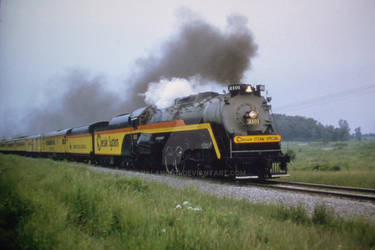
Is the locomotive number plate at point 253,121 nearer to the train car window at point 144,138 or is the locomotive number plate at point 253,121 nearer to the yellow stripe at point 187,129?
the yellow stripe at point 187,129

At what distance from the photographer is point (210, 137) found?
12.6 meters

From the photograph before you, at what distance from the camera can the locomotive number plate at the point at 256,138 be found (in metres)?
11.9

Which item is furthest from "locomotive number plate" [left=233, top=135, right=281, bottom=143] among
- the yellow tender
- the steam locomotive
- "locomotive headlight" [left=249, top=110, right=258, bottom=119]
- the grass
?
the yellow tender

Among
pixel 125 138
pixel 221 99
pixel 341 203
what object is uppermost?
Answer: pixel 221 99

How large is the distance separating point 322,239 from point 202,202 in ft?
11.0

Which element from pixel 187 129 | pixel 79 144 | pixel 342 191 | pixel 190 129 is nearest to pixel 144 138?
pixel 187 129

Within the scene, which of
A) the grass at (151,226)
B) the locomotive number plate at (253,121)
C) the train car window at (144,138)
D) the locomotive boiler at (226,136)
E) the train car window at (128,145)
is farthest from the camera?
the train car window at (128,145)

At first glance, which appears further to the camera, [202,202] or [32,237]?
[202,202]

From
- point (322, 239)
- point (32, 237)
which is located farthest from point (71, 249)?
point (322, 239)

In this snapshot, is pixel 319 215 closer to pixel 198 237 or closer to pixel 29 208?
pixel 198 237

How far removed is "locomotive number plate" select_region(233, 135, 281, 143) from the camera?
11906 mm

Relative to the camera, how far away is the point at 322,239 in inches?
185

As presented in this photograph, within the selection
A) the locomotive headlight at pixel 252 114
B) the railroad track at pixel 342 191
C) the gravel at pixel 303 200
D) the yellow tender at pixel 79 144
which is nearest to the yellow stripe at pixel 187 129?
the locomotive headlight at pixel 252 114

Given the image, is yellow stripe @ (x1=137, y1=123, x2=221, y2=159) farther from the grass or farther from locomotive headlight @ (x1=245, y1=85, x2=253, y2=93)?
the grass
